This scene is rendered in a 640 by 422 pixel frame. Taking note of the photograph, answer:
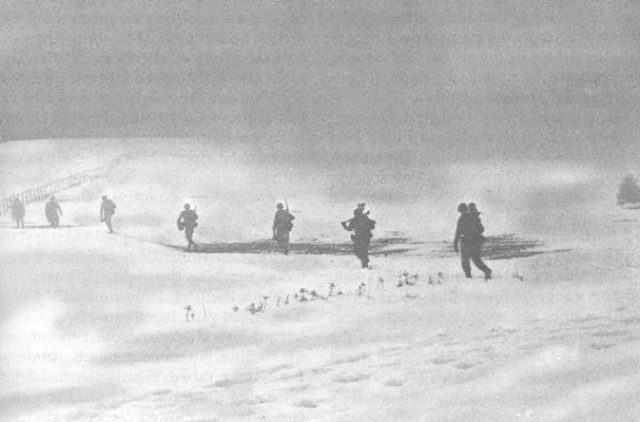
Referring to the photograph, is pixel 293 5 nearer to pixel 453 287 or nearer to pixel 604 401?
pixel 453 287

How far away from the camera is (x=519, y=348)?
17.2ft

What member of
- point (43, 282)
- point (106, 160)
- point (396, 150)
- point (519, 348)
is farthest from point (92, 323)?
point (519, 348)

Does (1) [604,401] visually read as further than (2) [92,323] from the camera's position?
No

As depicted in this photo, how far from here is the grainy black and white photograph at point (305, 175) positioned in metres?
5.39

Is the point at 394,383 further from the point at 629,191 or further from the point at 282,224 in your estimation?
the point at 629,191

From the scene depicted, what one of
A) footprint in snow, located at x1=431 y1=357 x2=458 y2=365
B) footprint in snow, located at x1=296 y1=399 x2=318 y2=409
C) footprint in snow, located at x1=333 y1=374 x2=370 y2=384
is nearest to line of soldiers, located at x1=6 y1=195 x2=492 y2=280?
footprint in snow, located at x1=431 y1=357 x2=458 y2=365

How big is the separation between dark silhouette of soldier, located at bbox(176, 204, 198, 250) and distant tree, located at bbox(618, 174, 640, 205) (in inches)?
104

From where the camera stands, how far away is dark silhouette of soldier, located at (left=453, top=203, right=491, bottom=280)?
214 inches

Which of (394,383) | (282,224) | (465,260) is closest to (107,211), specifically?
(282,224)

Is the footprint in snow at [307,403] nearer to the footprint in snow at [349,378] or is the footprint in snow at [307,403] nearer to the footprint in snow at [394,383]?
the footprint in snow at [349,378]

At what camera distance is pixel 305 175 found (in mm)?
5574

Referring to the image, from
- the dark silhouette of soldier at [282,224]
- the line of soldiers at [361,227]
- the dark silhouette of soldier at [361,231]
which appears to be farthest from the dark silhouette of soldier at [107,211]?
the dark silhouette of soldier at [361,231]

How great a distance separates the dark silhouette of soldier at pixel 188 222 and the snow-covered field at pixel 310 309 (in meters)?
0.06

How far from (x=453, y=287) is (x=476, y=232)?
1.20 feet
